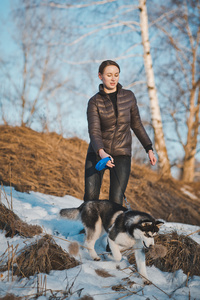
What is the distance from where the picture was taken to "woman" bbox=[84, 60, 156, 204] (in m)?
3.26

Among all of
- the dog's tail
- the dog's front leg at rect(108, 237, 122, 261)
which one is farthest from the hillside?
the dog's front leg at rect(108, 237, 122, 261)

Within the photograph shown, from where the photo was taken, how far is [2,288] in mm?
2250

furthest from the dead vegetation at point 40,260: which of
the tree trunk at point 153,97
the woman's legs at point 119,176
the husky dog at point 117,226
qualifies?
the tree trunk at point 153,97

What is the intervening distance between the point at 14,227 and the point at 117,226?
1402 mm

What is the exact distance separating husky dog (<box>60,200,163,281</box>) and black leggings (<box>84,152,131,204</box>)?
0.71 ft

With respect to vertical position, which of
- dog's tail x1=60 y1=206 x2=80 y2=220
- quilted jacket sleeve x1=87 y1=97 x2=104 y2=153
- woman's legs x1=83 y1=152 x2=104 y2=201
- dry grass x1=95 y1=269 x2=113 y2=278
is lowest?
dry grass x1=95 y1=269 x2=113 y2=278

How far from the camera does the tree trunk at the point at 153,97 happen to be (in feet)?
29.8

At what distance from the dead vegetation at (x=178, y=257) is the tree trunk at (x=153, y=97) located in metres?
5.97

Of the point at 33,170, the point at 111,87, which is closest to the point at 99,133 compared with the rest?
the point at 111,87

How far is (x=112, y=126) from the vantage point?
331cm

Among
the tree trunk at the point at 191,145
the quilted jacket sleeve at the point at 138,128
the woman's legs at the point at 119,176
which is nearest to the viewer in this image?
the woman's legs at the point at 119,176

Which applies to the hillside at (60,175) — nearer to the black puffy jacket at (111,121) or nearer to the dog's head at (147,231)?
the black puffy jacket at (111,121)

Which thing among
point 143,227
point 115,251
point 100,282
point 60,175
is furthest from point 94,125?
point 60,175

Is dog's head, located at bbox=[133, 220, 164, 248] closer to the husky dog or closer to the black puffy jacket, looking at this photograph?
the husky dog
